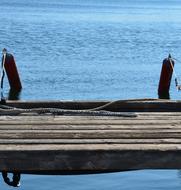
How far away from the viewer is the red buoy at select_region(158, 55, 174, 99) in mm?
21469

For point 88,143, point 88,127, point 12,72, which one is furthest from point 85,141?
point 12,72

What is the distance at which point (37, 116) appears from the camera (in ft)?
27.7

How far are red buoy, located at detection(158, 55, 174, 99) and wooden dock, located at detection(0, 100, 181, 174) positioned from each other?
12947mm

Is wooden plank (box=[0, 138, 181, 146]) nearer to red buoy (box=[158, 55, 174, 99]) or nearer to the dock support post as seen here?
red buoy (box=[158, 55, 174, 99])

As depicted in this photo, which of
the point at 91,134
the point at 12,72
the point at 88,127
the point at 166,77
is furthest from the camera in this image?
the point at 12,72

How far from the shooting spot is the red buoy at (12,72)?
21.8 meters

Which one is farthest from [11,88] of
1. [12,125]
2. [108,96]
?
[12,125]

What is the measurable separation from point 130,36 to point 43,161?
4731cm

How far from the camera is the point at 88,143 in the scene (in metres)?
6.71

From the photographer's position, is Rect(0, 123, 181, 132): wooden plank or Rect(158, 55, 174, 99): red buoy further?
Rect(158, 55, 174, 99): red buoy

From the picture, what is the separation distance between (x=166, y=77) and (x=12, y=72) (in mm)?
5364

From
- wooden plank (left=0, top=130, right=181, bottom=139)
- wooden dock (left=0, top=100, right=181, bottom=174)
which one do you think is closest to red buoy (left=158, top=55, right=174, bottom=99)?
wooden dock (left=0, top=100, right=181, bottom=174)

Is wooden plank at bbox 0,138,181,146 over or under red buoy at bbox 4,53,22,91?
over

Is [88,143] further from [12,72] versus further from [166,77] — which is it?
[12,72]
